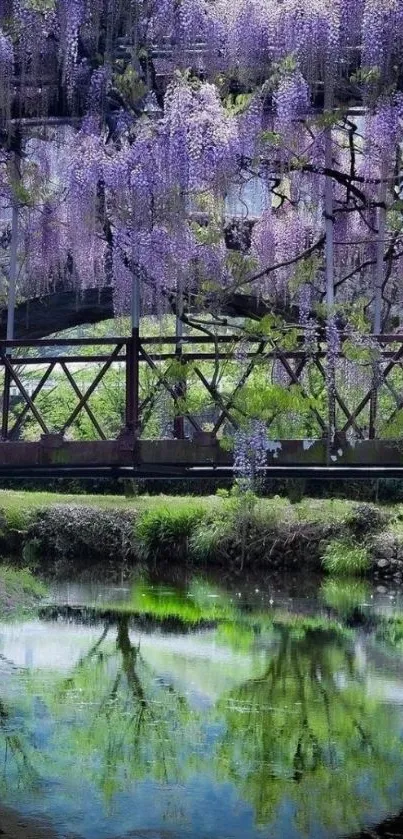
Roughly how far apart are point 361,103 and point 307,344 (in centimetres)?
195

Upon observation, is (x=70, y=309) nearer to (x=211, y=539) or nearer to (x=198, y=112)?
(x=211, y=539)

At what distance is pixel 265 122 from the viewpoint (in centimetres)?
1090

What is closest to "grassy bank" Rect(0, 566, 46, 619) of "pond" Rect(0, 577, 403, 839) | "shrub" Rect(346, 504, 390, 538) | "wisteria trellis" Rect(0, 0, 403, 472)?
"pond" Rect(0, 577, 403, 839)

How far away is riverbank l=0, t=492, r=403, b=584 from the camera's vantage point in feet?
60.2

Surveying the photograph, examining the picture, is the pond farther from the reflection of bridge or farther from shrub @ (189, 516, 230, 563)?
shrub @ (189, 516, 230, 563)

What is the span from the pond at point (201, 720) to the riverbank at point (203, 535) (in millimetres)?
3535

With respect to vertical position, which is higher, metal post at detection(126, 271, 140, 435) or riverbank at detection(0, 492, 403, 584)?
metal post at detection(126, 271, 140, 435)

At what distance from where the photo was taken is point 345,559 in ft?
59.2

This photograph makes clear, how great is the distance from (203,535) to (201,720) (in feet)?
31.8

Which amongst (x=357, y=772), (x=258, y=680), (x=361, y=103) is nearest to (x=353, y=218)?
(x=361, y=103)

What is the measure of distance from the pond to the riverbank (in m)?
3.54

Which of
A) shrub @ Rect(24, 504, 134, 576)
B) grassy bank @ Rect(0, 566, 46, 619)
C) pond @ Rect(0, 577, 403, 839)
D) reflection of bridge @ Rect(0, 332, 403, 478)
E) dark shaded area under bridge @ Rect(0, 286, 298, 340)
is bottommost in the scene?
shrub @ Rect(24, 504, 134, 576)

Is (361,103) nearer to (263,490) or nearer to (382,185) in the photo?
Result: (382,185)

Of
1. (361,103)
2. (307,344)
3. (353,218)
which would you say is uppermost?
(361,103)
